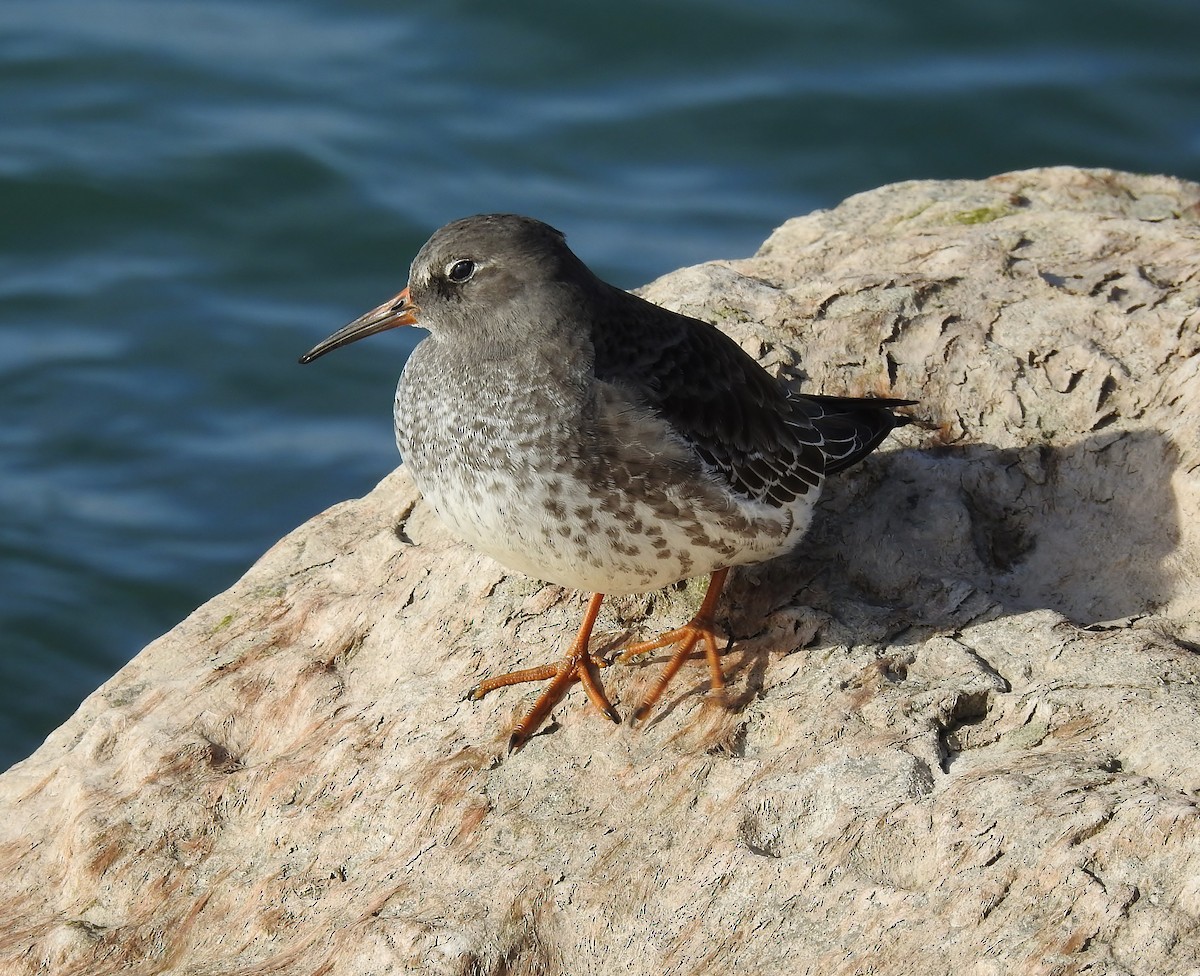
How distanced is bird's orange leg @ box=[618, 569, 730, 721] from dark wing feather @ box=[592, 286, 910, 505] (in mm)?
556

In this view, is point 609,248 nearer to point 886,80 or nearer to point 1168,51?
point 886,80

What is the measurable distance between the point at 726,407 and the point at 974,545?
1.41 metres

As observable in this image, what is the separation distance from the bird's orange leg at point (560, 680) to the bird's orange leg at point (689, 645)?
0.16 m

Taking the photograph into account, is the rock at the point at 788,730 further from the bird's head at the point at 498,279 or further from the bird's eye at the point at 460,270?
the bird's eye at the point at 460,270

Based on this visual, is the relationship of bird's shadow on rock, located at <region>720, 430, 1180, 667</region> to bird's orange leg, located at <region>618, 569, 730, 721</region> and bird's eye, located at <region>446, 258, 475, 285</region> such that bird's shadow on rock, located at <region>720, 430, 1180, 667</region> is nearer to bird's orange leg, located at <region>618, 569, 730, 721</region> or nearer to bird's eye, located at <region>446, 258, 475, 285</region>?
bird's orange leg, located at <region>618, 569, 730, 721</region>

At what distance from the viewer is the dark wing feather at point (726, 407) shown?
21.7 feet

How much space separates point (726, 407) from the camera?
22.4 feet

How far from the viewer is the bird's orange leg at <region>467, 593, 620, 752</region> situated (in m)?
6.58

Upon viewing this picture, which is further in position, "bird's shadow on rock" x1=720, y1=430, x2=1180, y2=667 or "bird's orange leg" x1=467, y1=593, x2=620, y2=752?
"bird's shadow on rock" x1=720, y1=430, x2=1180, y2=667

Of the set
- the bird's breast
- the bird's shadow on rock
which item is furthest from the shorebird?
the bird's shadow on rock

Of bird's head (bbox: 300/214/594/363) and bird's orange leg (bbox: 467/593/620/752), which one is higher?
bird's head (bbox: 300/214/594/363)

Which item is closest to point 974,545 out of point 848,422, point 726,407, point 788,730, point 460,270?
point 848,422

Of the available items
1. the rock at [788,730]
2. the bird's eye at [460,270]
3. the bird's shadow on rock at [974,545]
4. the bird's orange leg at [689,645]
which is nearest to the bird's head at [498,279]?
the bird's eye at [460,270]

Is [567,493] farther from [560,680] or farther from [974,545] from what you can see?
[974,545]
